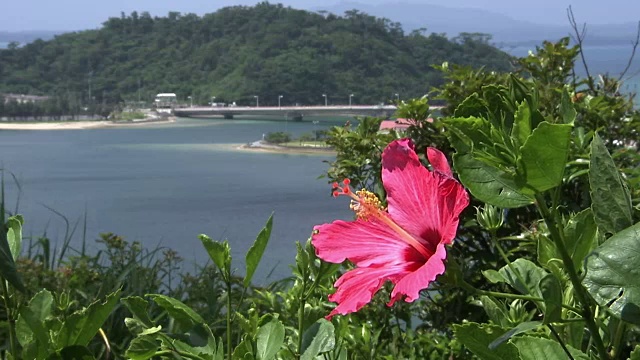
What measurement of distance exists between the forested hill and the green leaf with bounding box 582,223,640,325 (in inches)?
527

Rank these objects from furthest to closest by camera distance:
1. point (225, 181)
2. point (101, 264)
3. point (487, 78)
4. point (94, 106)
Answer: point (94, 106), point (225, 181), point (101, 264), point (487, 78)

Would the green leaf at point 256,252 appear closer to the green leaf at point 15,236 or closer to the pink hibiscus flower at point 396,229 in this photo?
the pink hibiscus flower at point 396,229

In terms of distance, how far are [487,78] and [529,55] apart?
12 centimetres

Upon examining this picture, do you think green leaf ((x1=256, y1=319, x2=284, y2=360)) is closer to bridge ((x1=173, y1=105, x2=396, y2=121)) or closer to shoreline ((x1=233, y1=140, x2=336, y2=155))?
shoreline ((x1=233, y1=140, x2=336, y2=155))

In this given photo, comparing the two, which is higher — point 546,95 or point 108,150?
point 546,95

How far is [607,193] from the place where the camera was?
0.35 m

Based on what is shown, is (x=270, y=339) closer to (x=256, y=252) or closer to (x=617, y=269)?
(x=256, y=252)

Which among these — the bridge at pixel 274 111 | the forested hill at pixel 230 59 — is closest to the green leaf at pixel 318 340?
the bridge at pixel 274 111

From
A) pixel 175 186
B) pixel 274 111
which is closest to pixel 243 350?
pixel 175 186

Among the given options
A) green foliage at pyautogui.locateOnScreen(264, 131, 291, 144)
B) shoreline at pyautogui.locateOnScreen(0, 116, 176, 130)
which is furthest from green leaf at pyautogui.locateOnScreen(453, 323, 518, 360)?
shoreline at pyautogui.locateOnScreen(0, 116, 176, 130)

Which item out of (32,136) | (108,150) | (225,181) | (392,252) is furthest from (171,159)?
(392,252)

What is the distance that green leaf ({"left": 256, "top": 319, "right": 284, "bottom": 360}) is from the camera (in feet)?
1.77

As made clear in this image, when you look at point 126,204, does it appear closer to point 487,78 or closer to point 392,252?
point 487,78

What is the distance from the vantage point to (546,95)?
4.98ft
